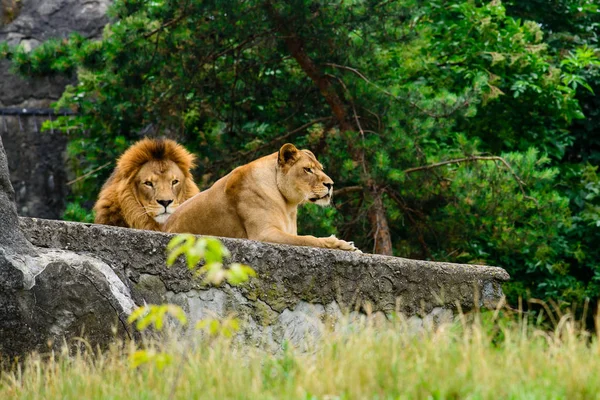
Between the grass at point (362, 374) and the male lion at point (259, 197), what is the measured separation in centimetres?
238

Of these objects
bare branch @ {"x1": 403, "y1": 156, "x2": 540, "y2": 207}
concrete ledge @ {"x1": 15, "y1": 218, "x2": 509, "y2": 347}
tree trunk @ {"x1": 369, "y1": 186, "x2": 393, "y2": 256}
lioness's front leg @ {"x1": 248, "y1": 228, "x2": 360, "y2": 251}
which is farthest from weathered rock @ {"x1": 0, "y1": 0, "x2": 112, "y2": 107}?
concrete ledge @ {"x1": 15, "y1": 218, "x2": 509, "y2": 347}

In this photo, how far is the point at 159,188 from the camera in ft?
25.5

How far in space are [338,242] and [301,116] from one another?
7.14 m

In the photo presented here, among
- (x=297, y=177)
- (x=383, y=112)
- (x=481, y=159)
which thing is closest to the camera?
(x=297, y=177)

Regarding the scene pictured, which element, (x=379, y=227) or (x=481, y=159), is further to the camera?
(x=481, y=159)

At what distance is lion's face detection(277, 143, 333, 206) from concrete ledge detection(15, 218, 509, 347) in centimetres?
108

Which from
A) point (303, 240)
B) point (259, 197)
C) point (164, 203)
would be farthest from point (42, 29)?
point (303, 240)

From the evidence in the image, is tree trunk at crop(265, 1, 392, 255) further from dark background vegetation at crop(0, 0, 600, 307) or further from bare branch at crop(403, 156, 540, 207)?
bare branch at crop(403, 156, 540, 207)

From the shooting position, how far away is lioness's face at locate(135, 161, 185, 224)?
7723 mm

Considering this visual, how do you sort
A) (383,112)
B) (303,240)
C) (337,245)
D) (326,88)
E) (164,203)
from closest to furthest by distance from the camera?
1. (337,245)
2. (303,240)
3. (164,203)
4. (383,112)
5. (326,88)

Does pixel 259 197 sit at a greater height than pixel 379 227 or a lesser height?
greater

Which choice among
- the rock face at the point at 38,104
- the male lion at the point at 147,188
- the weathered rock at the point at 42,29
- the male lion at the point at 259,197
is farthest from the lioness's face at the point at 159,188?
the weathered rock at the point at 42,29

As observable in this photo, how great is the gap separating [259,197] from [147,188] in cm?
130

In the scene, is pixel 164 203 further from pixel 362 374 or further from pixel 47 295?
pixel 362 374
